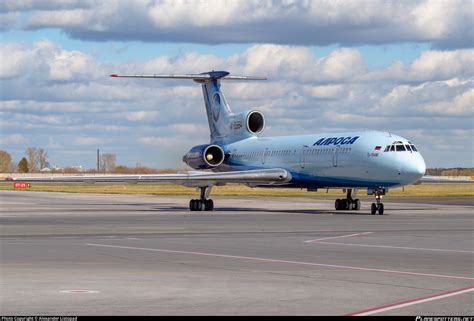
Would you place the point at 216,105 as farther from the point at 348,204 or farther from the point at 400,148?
the point at 400,148

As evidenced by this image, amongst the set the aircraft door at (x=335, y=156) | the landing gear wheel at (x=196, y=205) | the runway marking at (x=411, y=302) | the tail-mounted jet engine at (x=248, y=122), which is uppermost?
the tail-mounted jet engine at (x=248, y=122)

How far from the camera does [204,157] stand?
5134 centimetres

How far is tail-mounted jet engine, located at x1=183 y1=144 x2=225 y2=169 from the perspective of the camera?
168 feet

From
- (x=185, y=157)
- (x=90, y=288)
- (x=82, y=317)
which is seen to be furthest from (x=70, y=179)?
(x=82, y=317)

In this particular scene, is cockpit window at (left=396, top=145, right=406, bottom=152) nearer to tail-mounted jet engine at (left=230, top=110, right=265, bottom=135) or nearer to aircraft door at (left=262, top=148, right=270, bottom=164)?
aircraft door at (left=262, top=148, right=270, bottom=164)

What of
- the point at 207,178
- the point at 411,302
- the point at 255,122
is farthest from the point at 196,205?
the point at 411,302

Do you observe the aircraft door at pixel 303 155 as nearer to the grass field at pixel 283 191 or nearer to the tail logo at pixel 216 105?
the tail logo at pixel 216 105

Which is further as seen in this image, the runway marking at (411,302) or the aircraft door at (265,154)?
the aircraft door at (265,154)

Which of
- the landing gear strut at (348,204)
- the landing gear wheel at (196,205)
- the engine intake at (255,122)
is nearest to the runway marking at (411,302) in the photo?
the landing gear strut at (348,204)

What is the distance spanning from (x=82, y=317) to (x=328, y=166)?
109ft

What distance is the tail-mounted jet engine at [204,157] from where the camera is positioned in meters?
51.3

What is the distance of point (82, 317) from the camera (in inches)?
429

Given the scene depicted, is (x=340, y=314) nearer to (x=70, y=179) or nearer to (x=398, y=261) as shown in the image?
(x=398, y=261)

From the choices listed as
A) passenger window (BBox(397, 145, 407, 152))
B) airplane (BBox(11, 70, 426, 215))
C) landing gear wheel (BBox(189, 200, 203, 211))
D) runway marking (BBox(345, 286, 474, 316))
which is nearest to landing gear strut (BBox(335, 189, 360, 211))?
airplane (BBox(11, 70, 426, 215))
